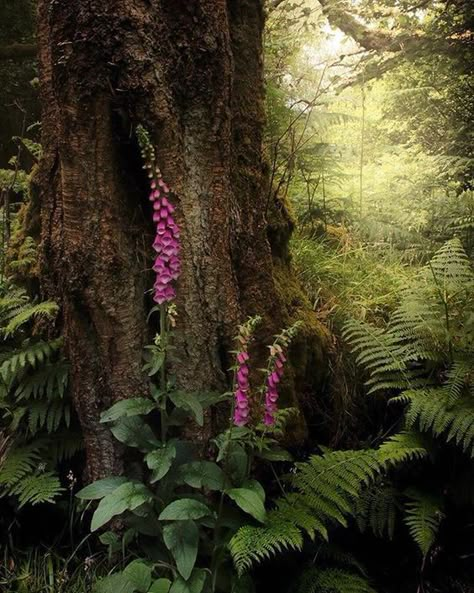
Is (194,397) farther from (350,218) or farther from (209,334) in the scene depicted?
(350,218)

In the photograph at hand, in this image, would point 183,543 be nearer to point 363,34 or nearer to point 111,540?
point 111,540

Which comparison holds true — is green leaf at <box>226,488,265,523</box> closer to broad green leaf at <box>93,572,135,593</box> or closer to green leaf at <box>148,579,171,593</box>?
green leaf at <box>148,579,171,593</box>

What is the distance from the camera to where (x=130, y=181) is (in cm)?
219

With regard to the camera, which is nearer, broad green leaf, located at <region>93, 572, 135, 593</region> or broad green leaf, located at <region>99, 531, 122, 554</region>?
broad green leaf, located at <region>93, 572, 135, 593</region>

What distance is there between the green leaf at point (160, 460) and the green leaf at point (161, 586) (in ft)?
1.23

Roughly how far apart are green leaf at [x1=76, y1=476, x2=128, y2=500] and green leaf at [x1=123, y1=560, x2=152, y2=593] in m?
0.29

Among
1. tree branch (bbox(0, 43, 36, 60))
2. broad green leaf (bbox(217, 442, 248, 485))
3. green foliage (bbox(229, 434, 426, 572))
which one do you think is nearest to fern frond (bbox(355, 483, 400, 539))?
green foliage (bbox(229, 434, 426, 572))

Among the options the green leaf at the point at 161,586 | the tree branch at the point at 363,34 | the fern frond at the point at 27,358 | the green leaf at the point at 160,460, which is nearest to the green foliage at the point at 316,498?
the green leaf at the point at 161,586

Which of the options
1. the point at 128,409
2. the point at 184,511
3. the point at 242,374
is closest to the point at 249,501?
the point at 184,511

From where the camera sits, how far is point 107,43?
195cm

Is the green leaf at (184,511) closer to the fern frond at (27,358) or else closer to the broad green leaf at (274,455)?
the broad green leaf at (274,455)

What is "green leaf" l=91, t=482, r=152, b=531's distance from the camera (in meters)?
1.75

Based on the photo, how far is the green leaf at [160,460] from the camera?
1.82 metres

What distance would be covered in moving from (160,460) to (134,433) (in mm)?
206
